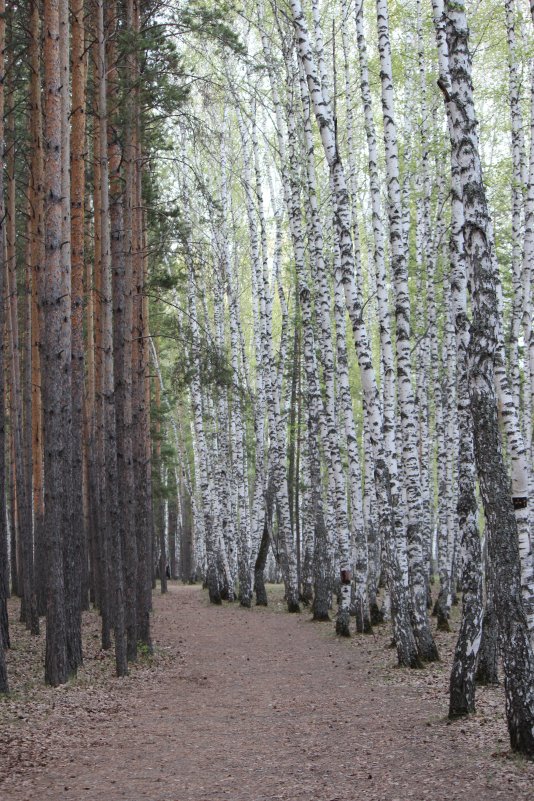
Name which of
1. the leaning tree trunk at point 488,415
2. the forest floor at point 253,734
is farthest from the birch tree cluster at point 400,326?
the forest floor at point 253,734

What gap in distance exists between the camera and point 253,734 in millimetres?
8633

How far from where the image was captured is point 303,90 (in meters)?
16.8

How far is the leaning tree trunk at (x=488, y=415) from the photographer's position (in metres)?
6.44

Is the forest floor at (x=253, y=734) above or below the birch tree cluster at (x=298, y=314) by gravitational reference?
below

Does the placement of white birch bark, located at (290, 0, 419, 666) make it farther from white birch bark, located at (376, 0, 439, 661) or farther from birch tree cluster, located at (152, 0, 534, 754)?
white birch bark, located at (376, 0, 439, 661)

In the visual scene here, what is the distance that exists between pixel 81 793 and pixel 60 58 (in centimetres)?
840

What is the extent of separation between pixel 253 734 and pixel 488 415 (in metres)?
4.23

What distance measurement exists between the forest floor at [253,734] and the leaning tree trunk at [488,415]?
634mm

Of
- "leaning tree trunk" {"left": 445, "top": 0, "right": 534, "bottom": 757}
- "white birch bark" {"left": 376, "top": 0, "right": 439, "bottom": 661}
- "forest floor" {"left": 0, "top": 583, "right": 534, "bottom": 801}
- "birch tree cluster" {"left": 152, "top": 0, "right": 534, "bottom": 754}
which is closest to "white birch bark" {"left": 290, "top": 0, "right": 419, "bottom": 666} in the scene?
"birch tree cluster" {"left": 152, "top": 0, "right": 534, "bottom": 754}

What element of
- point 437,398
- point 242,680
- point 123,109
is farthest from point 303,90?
point 242,680

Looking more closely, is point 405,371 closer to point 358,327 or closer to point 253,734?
point 358,327

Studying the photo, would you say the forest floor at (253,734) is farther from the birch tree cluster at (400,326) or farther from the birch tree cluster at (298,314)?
the birch tree cluster at (400,326)

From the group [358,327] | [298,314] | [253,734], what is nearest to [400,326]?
[358,327]

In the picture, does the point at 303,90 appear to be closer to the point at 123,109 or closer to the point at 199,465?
the point at 123,109
